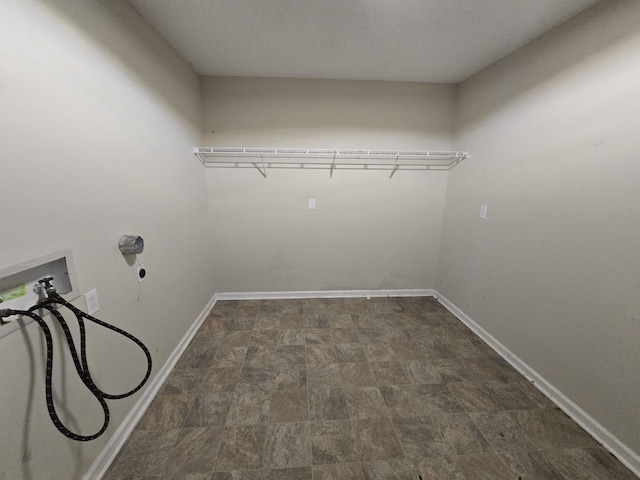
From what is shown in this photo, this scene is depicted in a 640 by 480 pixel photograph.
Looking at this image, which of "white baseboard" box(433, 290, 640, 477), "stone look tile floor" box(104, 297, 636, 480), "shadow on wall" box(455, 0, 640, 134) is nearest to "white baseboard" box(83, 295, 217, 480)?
"stone look tile floor" box(104, 297, 636, 480)

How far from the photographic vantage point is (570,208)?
1516 millimetres

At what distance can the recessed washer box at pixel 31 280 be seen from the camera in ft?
2.68

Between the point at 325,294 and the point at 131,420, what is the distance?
1.98 meters

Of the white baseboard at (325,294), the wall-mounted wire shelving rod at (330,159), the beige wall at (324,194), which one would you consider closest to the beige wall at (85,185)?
the wall-mounted wire shelving rod at (330,159)

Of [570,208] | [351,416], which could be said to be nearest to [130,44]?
[351,416]

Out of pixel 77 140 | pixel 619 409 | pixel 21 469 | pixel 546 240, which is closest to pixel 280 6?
pixel 77 140

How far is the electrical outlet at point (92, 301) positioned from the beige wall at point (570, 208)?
264cm

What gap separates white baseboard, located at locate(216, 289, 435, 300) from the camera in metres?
2.92

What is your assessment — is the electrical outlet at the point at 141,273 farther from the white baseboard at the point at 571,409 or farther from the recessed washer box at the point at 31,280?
the white baseboard at the point at 571,409

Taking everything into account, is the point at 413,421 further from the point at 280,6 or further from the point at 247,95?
the point at 247,95

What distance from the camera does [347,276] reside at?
2.96 metres

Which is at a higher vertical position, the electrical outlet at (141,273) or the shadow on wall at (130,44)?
the shadow on wall at (130,44)

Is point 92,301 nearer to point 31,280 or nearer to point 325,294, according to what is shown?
point 31,280

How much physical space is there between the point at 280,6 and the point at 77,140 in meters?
1.27
